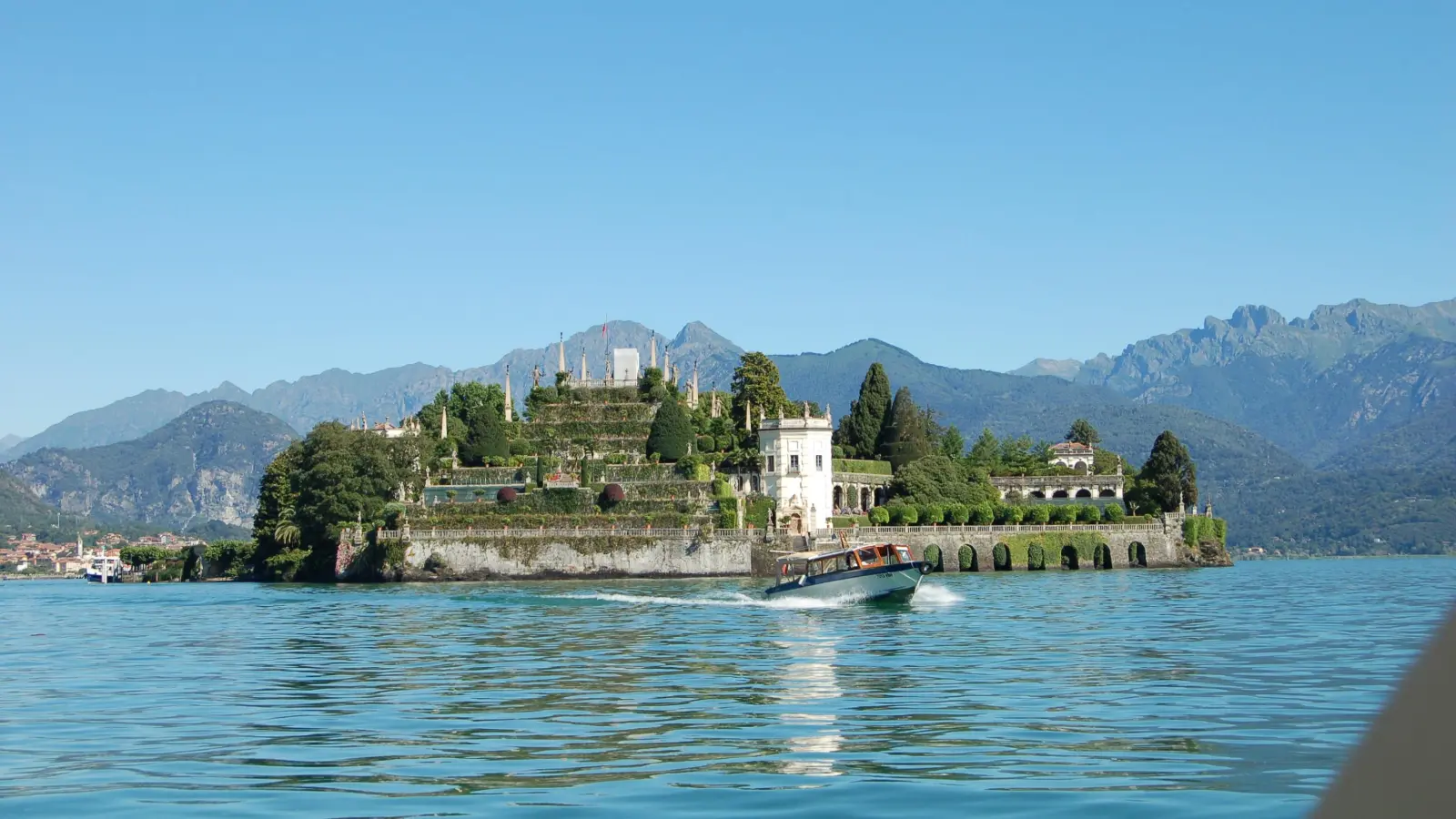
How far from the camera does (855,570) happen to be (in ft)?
195

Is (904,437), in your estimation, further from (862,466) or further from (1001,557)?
(1001,557)

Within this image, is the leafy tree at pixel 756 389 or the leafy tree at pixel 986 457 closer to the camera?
the leafy tree at pixel 756 389

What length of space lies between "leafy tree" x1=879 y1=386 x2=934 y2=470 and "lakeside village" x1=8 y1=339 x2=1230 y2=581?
167 mm

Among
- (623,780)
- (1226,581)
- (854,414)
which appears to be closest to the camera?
(623,780)

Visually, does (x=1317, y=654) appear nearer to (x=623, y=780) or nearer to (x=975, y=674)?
(x=975, y=674)

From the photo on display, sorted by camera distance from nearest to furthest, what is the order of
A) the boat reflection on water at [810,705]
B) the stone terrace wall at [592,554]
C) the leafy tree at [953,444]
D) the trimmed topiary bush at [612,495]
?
1. the boat reflection on water at [810,705]
2. the stone terrace wall at [592,554]
3. the trimmed topiary bush at [612,495]
4. the leafy tree at [953,444]

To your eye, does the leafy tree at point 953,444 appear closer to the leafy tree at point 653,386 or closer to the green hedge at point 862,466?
the green hedge at point 862,466

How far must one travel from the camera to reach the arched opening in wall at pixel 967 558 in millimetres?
106312

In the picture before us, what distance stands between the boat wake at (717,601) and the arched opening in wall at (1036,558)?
126 feet

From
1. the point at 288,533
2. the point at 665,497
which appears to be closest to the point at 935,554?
the point at 665,497

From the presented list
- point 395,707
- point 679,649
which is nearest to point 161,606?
point 679,649

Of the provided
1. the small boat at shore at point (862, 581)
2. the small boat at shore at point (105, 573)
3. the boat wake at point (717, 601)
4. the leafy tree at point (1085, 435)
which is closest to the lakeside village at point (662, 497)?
the boat wake at point (717, 601)

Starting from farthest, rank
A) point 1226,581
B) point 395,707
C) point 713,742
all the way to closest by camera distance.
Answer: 1. point 1226,581
2. point 395,707
3. point 713,742

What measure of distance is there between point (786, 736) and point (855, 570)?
122ft
